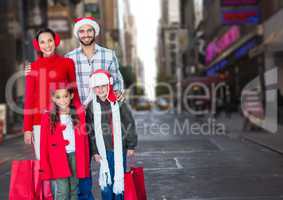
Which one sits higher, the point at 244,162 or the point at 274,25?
the point at 274,25

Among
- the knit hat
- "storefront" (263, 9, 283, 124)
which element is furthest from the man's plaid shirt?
"storefront" (263, 9, 283, 124)

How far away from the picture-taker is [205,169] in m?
12.5

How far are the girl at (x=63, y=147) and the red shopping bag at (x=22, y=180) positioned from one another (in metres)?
0.24

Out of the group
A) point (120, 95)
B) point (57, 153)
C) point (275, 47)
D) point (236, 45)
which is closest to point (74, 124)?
point (57, 153)

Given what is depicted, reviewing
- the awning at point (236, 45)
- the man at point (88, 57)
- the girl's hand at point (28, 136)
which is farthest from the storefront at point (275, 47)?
the girl's hand at point (28, 136)

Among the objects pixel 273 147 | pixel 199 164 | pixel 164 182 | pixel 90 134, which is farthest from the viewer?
pixel 273 147

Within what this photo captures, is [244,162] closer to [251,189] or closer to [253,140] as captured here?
[251,189]

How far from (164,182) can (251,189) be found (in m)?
1.65

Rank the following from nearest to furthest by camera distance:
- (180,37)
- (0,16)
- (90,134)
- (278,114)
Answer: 1. (90,134)
2. (278,114)
3. (0,16)
4. (180,37)

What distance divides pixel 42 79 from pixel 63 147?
0.76 metres

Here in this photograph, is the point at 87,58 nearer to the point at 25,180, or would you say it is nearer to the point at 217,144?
the point at 25,180

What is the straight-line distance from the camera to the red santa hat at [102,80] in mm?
6324

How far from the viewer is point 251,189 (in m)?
9.62

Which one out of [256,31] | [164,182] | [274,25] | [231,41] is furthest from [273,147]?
[231,41]
